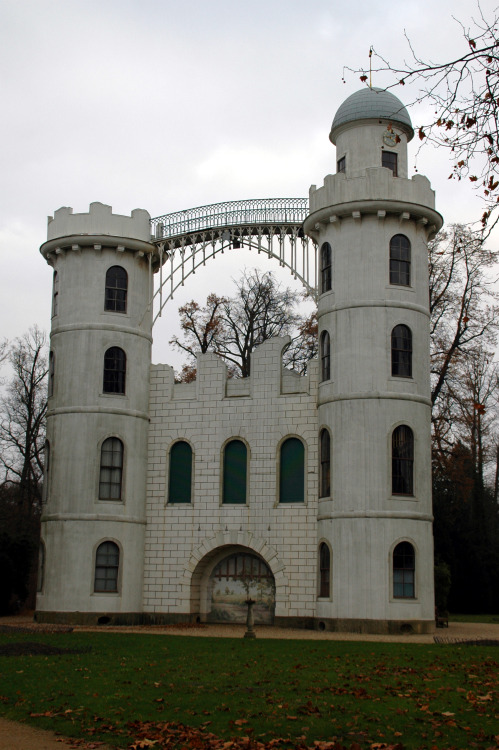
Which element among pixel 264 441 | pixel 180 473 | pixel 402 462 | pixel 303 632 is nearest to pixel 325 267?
pixel 264 441

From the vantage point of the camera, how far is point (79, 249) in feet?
112

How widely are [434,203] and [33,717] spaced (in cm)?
2316

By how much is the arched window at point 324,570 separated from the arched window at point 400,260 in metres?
8.72

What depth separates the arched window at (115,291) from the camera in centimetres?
3422

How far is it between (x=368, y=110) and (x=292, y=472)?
1232 cm

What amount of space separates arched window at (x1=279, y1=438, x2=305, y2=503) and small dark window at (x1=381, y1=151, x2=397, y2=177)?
9.63 meters

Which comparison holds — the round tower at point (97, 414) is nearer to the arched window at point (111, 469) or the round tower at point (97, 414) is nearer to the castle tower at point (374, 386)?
the arched window at point (111, 469)

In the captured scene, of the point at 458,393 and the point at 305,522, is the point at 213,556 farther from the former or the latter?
the point at 458,393

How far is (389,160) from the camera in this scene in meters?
32.3

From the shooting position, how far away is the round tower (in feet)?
106

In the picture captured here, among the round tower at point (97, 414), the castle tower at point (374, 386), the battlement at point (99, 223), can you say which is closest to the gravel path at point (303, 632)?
the castle tower at point (374, 386)

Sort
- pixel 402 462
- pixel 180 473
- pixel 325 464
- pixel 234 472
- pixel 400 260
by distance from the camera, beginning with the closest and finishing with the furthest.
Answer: pixel 402 462 < pixel 325 464 < pixel 400 260 < pixel 234 472 < pixel 180 473

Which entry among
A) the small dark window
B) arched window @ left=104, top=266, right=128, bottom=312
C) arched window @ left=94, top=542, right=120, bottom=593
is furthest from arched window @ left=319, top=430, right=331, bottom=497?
the small dark window

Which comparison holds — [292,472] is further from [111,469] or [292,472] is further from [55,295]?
[55,295]
